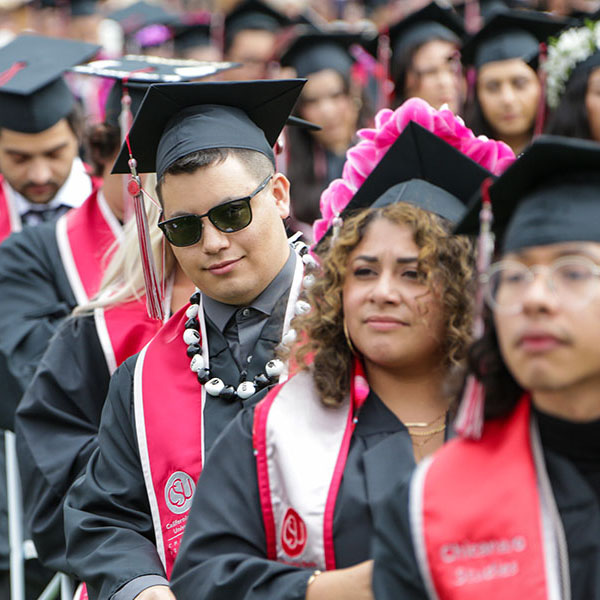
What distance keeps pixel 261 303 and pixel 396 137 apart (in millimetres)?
679

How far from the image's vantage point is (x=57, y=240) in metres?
5.31

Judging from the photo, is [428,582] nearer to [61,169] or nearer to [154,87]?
[154,87]

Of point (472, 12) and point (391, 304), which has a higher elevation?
point (472, 12)

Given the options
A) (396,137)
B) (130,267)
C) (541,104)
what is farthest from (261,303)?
(541,104)

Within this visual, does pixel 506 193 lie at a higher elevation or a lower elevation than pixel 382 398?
higher

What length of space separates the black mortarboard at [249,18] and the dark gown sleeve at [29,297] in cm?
502

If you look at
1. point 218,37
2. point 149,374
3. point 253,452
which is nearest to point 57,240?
point 149,374

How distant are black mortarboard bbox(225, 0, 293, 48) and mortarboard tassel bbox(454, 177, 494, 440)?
772cm

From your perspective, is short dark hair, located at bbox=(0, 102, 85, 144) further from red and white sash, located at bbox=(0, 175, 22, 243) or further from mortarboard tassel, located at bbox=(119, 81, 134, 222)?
mortarboard tassel, located at bbox=(119, 81, 134, 222)

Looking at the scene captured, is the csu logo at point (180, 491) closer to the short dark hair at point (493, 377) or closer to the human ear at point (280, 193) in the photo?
the human ear at point (280, 193)

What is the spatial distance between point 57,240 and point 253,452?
2523 mm

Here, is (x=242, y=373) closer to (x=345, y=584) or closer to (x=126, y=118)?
(x=345, y=584)

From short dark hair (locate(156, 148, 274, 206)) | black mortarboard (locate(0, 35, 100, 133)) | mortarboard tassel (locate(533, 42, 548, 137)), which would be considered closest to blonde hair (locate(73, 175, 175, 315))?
short dark hair (locate(156, 148, 274, 206))

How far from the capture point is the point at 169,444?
360 centimetres
